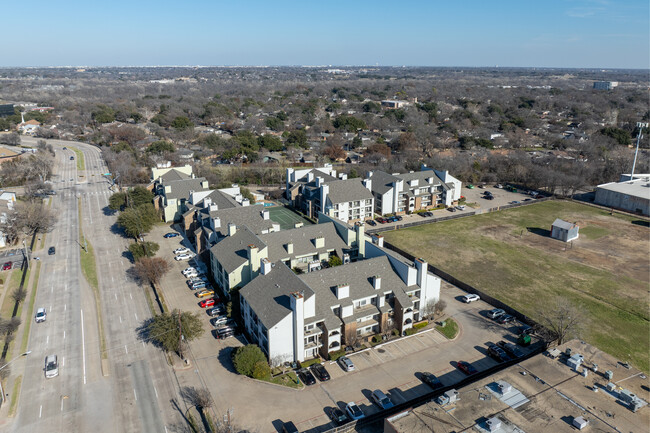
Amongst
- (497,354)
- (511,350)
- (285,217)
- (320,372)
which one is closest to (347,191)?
(285,217)

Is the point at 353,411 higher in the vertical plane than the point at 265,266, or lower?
lower

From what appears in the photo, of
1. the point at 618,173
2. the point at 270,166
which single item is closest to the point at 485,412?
the point at 270,166

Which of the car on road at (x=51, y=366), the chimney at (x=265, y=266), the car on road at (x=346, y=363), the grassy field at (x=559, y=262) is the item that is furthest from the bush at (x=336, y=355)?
the car on road at (x=51, y=366)

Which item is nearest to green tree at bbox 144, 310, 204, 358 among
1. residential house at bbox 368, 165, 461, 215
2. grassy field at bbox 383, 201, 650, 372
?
grassy field at bbox 383, 201, 650, 372

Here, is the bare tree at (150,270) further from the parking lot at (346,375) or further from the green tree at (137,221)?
the green tree at (137,221)

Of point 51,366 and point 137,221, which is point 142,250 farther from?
point 51,366

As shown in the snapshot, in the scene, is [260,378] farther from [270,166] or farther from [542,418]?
[270,166]

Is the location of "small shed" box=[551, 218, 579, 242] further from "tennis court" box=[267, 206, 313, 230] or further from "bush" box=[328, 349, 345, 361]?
"bush" box=[328, 349, 345, 361]
